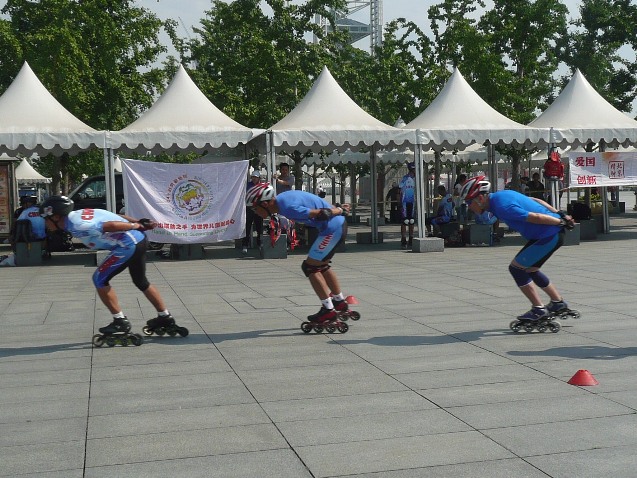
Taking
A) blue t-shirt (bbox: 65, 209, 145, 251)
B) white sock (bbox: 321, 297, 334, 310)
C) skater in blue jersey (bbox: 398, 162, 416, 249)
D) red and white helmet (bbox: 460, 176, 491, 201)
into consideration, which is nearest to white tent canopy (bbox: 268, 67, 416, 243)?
skater in blue jersey (bbox: 398, 162, 416, 249)

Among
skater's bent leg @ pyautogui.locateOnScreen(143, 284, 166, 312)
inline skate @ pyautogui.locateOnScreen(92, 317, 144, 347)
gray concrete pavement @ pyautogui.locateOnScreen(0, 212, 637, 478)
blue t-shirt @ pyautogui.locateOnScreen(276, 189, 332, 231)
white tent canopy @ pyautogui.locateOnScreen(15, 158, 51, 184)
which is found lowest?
gray concrete pavement @ pyautogui.locateOnScreen(0, 212, 637, 478)

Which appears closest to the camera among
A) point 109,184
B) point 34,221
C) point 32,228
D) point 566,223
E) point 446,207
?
point 566,223

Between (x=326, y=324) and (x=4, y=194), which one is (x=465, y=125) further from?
(x=4, y=194)

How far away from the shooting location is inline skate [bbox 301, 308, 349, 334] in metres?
9.98

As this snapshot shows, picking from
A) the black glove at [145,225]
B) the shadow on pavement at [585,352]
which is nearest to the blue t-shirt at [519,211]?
the shadow on pavement at [585,352]

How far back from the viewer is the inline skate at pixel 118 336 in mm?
9539

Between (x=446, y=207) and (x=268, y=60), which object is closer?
(x=446, y=207)

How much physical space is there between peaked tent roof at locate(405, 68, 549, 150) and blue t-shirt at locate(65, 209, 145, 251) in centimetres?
1253

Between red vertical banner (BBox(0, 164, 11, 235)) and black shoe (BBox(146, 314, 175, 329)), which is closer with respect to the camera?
black shoe (BBox(146, 314, 175, 329))

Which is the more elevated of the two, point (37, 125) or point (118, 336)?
point (37, 125)

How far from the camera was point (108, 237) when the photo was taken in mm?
9359

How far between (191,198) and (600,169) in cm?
1035

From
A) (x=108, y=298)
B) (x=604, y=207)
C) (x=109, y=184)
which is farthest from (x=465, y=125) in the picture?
(x=108, y=298)

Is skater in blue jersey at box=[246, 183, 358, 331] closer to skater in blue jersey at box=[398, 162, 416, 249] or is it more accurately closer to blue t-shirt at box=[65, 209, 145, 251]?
blue t-shirt at box=[65, 209, 145, 251]
